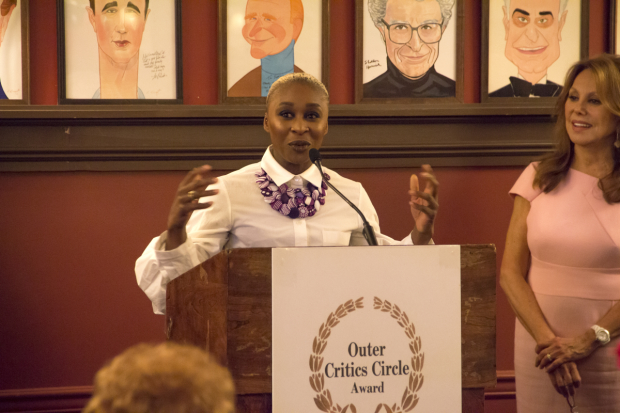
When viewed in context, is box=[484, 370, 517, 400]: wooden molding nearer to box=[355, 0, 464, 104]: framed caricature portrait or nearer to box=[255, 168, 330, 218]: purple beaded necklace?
box=[355, 0, 464, 104]: framed caricature portrait

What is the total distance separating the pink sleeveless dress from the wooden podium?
2.60 ft

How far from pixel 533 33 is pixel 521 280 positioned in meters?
1.21

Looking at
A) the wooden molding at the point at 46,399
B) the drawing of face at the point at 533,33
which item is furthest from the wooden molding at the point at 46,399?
the drawing of face at the point at 533,33

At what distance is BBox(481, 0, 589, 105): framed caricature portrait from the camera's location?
2672 millimetres

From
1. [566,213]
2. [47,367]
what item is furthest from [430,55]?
[47,367]

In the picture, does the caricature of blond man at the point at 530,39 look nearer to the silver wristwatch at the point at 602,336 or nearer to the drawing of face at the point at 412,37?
the drawing of face at the point at 412,37

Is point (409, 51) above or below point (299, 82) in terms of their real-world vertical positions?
above

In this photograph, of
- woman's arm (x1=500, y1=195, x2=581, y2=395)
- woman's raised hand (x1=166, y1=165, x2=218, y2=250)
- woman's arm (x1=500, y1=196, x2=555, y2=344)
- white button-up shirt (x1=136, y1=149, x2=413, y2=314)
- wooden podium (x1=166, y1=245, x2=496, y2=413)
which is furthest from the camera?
woman's arm (x1=500, y1=196, x2=555, y2=344)

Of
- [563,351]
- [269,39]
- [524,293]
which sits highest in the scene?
[269,39]

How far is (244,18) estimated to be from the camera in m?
2.56

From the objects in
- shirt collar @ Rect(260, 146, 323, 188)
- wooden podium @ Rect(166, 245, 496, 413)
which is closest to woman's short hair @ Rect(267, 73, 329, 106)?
shirt collar @ Rect(260, 146, 323, 188)

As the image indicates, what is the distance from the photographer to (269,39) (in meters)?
2.57

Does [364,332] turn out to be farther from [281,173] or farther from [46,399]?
[46,399]
